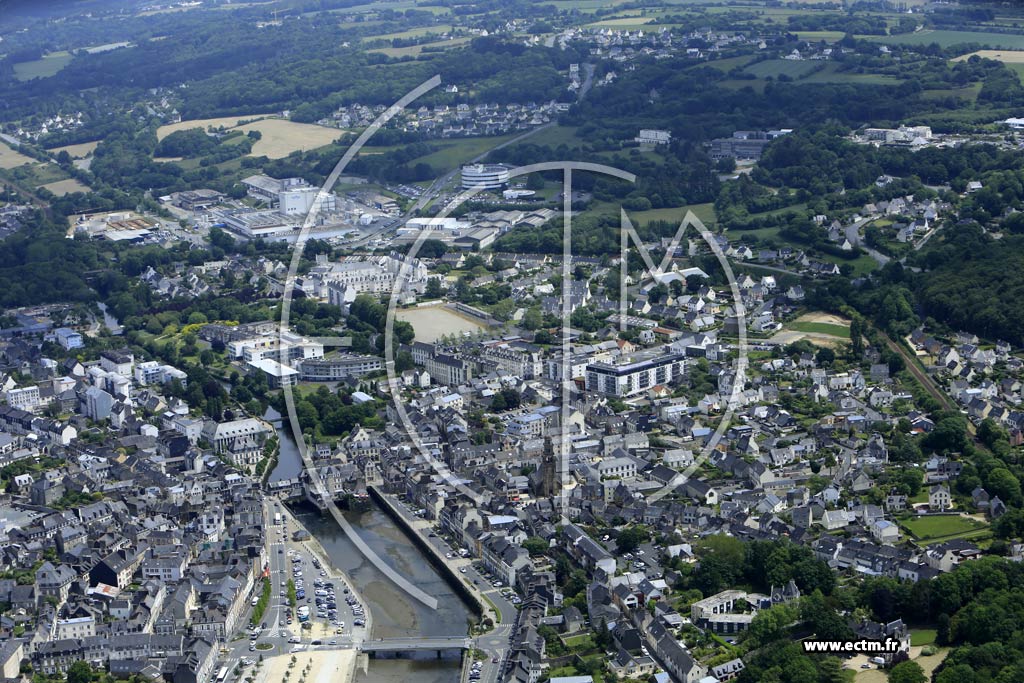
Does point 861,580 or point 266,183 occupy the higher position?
point 861,580

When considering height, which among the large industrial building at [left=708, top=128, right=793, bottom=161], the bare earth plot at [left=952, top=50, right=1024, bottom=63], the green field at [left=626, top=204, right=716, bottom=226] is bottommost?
the large industrial building at [left=708, top=128, right=793, bottom=161]

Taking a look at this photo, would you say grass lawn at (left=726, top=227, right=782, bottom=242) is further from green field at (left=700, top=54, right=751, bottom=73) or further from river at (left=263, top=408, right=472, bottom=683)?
green field at (left=700, top=54, right=751, bottom=73)

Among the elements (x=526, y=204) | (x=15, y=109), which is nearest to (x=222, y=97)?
(x=15, y=109)

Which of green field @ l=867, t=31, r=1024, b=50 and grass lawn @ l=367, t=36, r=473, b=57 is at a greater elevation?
green field @ l=867, t=31, r=1024, b=50

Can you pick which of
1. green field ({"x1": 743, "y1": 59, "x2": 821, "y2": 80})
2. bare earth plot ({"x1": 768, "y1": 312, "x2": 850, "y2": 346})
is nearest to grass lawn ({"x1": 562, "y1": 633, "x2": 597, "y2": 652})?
bare earth plot ({"x1": 768, "y1": 312, "x2": 850, "y2": 346})

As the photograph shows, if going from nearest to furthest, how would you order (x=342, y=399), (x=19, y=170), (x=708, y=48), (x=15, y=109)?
1. (x=342, y=399)
2. (x=19, y=170)
3. (x=708, y=48)
4. (x=15, y=109)

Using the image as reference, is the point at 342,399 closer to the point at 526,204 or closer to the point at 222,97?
the point at 526,204

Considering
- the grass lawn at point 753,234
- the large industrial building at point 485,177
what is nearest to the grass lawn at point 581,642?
the grass lawn at point 753,234
